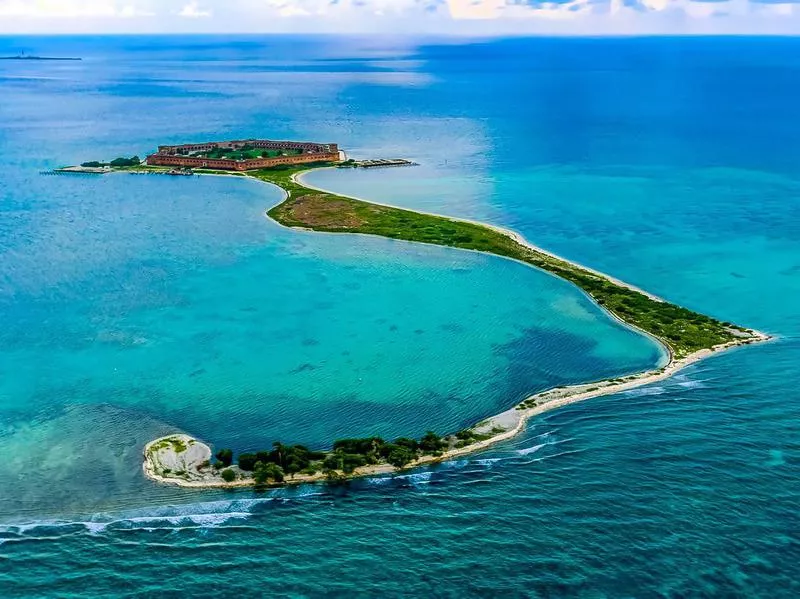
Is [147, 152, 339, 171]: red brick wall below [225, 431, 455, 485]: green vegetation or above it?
above

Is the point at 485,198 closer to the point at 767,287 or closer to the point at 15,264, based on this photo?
the point at 767,287

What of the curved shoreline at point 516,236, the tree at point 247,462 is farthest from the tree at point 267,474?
the curved shoreline at point 516,236

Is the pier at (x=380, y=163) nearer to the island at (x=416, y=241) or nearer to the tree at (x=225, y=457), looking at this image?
the island at (x=416, y=241)

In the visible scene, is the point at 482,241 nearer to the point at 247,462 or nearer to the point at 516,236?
the point at 516,236

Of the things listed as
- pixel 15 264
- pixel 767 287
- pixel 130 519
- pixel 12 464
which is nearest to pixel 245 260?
pixel 15 264

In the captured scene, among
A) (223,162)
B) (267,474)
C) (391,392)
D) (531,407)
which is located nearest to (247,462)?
(267,474)

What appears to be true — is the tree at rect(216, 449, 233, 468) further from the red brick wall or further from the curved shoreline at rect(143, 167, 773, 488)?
the red brick wall

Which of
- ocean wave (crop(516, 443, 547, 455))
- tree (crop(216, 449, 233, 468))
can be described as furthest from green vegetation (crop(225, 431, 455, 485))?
ocean wave (crop(516, 443, 547, 455))
